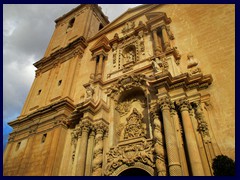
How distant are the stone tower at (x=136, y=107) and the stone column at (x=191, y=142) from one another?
1.3 inches

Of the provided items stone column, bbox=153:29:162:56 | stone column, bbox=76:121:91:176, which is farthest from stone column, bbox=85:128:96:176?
stone column, bbox=153:29:162:56

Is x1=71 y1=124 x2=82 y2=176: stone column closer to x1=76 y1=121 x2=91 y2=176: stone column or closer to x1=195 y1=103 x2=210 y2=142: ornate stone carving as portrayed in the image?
x1=76 y1=121 x2=91 y2=176: stone column

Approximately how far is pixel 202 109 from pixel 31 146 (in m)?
9.25

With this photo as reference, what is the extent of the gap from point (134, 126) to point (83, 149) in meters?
2.47

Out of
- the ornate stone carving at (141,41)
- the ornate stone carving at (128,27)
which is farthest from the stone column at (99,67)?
the ornate stone carving at (141,41)

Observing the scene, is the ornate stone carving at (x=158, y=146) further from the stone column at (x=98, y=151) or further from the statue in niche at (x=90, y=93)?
the statue in niche at (x=90, y=93)

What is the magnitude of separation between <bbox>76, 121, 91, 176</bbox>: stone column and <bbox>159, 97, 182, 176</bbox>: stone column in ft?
12.1

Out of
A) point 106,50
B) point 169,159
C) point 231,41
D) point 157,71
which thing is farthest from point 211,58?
point 106,50

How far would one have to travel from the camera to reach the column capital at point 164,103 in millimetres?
7863

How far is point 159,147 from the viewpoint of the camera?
7332 mm

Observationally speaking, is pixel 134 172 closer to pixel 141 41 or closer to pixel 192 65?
pixel 192 65

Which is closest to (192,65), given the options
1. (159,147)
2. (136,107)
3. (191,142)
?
(136,107)

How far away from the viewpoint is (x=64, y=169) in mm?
9766

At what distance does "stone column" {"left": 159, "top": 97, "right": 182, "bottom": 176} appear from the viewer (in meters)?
6.40
